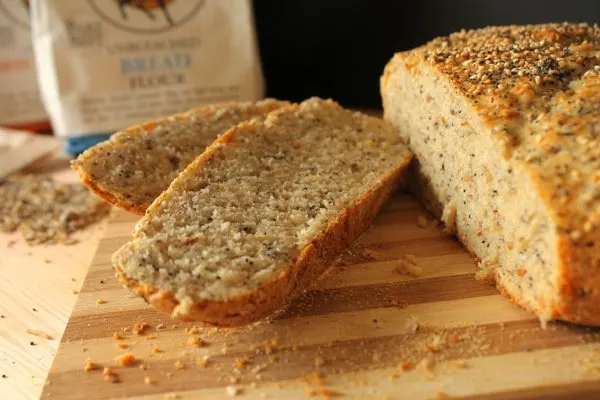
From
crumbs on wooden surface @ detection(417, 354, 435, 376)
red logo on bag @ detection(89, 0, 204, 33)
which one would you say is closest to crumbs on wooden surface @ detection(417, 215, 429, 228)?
crumbs on wooden surface @ detection(417, 354, 435, 376)

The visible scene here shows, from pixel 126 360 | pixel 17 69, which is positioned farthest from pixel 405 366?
pixel 17 69

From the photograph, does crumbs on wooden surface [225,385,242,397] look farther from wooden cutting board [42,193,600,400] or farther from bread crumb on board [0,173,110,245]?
bread crumb on board [0,173,110,245]

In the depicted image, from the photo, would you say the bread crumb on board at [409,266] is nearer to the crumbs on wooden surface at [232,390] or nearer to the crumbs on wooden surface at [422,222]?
the crumbs on wooden surface at [422,222]

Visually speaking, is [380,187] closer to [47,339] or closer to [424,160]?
[424,160]

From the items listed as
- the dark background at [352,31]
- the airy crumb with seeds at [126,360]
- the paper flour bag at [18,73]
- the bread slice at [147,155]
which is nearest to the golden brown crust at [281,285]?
the airy crumb with seeds at [126,360]

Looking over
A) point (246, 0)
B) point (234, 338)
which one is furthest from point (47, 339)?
point (246, 0)

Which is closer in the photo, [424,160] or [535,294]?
[535,294]

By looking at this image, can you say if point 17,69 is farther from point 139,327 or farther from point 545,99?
point 545,99

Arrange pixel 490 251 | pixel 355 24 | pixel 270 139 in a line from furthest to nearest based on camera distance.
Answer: pixel 355 24, pixel 270 139, pixel 490 251
